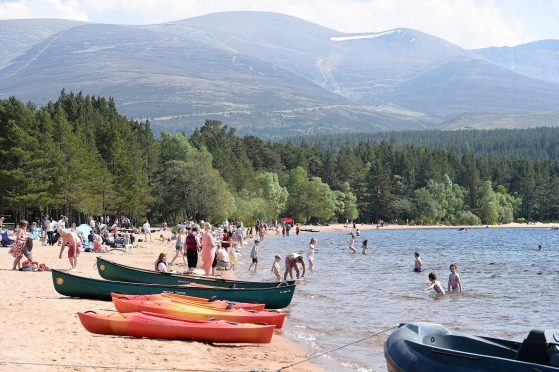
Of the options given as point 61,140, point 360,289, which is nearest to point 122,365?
point 360,289

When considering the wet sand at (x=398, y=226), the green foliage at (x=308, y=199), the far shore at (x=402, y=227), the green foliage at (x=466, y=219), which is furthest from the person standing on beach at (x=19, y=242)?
the green foliage at (x=466, y=219)

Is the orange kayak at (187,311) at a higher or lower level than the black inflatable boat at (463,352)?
lower

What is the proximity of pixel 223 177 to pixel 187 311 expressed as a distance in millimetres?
86791

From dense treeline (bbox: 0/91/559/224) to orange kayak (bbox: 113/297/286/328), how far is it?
4114 cm

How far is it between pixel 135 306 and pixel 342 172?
123268 millimetres

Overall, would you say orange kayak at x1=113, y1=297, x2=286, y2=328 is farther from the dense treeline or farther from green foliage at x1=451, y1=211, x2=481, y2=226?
green foliage at x1=451, y1=211, x2=481, y2=226

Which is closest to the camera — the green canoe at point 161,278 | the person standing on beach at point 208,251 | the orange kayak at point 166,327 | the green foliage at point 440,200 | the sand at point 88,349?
the sand at point 88,349

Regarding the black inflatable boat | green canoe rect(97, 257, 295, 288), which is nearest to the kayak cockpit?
the black inflatable boat

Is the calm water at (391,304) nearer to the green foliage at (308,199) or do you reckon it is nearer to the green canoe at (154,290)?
the green canoe at (154,290)

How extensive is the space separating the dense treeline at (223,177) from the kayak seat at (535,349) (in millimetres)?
49761

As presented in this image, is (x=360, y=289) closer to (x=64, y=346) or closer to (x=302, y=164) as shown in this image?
(x=64, y=346)

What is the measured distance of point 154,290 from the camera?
19.7 metres

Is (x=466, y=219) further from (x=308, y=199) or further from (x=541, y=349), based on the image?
(x=541, y=349)

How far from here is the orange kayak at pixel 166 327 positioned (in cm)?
1547
